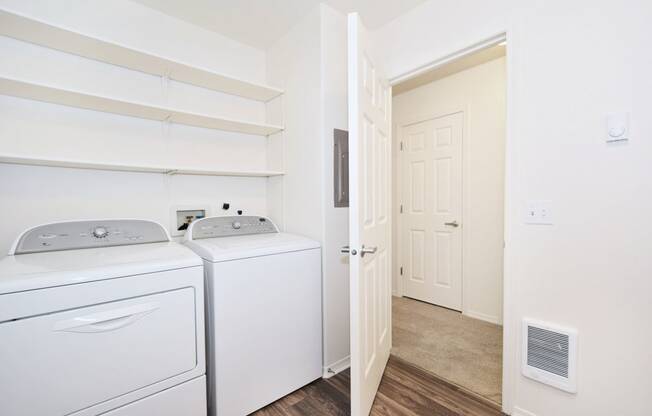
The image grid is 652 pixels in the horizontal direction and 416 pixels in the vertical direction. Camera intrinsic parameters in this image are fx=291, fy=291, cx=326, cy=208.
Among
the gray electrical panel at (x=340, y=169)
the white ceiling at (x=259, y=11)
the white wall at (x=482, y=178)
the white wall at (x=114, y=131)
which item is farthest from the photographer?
the white wall at (x=482, y=178)

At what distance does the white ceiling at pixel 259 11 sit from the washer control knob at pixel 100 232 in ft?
4.61

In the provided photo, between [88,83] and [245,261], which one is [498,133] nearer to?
[245,261]

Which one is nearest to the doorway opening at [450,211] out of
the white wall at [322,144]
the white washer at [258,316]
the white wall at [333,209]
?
the white wall at [333,209]

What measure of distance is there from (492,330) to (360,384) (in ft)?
5.68

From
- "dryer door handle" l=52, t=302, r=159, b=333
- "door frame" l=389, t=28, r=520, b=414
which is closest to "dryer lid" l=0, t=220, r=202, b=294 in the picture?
"dryer door handle" l=52, t=302, r=159, b=333

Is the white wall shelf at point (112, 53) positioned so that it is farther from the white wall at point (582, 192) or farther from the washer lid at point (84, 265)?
the white wall at point (582, 192)

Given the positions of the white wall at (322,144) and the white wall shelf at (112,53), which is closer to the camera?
the white wall shelf at (112,53)

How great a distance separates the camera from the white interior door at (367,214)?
1.29 metres

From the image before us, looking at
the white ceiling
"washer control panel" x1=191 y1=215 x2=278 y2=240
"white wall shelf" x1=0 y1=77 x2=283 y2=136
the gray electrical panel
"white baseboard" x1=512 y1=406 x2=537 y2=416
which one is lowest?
"white baseboard" x1=512 y1=406 x2=537 y2=416

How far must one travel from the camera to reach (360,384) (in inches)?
52.6

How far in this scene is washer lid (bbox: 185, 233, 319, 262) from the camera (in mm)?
1444

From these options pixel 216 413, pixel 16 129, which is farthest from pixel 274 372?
pixel 16 129

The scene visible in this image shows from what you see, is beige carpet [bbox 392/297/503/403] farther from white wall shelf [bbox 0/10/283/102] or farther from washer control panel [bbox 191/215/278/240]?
white wall shelf [bbox 0/10/283/102]

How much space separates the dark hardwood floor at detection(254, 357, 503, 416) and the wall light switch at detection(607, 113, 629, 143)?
1423 mm
